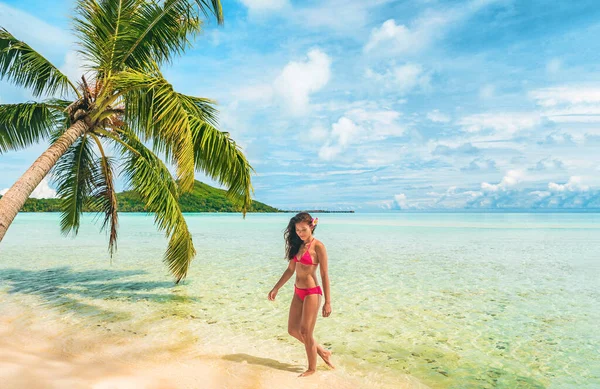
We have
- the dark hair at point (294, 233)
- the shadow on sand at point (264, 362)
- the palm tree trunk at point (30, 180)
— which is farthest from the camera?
the palm tree trunk at point (30, 180)

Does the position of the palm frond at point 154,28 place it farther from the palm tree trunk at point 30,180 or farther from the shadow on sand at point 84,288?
the shadow on sand at point 84,288

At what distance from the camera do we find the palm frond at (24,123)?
8680mm

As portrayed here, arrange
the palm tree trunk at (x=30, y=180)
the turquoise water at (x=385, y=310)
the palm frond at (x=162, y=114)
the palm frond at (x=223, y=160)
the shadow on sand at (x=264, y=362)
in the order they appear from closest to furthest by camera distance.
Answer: the shadow on sand at (x=264, y=362) < the turquoise water at (x=385, y=310) < the palm tree trunk at (x=30, y=180) < the palm frond at (x=162, y=114) < the palm frond at (x=223, y=160)

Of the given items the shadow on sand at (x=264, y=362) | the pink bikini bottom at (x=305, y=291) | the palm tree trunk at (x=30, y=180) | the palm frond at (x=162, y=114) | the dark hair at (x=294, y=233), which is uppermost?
the palm frond at (x=162, y=114)

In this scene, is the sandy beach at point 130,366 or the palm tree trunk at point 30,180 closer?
the sandy beach at point 130,366

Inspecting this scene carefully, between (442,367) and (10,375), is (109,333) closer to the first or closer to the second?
(10,375)

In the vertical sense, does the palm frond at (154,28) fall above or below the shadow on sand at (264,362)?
above

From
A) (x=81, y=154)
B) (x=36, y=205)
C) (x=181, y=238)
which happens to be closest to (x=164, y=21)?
(x=81, y=154)

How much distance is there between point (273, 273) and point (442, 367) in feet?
27.9

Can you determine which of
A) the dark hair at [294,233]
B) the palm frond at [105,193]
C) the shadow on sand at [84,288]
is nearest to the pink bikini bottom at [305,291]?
the dark hair at [294,233]

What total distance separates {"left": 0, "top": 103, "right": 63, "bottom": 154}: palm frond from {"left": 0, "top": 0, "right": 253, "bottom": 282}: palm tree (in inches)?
0.8

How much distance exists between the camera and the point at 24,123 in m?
8.88

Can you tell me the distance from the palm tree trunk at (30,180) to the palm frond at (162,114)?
1153 millimetres

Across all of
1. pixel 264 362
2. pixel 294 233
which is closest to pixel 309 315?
pixel 294 233
